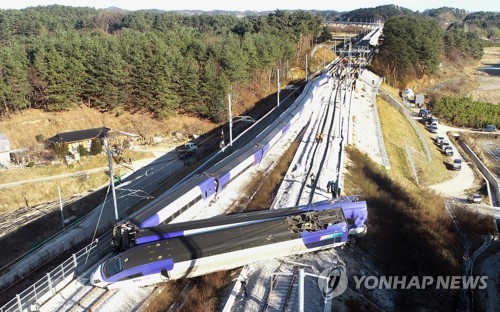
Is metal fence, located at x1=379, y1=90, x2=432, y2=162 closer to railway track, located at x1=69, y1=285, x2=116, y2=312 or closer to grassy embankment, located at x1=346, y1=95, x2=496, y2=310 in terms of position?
grassy embankment, located at x1=346, y1=95, x2=496, y2=310

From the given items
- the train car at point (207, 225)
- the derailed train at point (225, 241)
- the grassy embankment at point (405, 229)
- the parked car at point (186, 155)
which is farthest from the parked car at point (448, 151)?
the derailed train at point (225, 241)

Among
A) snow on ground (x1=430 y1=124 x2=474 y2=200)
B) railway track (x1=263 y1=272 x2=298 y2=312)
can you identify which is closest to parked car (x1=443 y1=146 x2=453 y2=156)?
snow on ground (x1=430 y1=124 x2=474 y2=200)

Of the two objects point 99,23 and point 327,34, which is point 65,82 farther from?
point 99,23

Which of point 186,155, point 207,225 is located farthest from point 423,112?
point 207,225

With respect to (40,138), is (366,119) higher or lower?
lower

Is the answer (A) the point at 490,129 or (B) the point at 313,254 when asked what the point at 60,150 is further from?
(A) the point at 490,129

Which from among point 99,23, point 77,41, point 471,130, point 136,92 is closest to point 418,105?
point 471,130

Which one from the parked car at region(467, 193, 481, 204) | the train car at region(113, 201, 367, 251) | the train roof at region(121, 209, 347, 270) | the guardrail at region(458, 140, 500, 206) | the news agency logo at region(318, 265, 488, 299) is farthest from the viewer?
the guardrail at region(458, 140, 500, 206)
